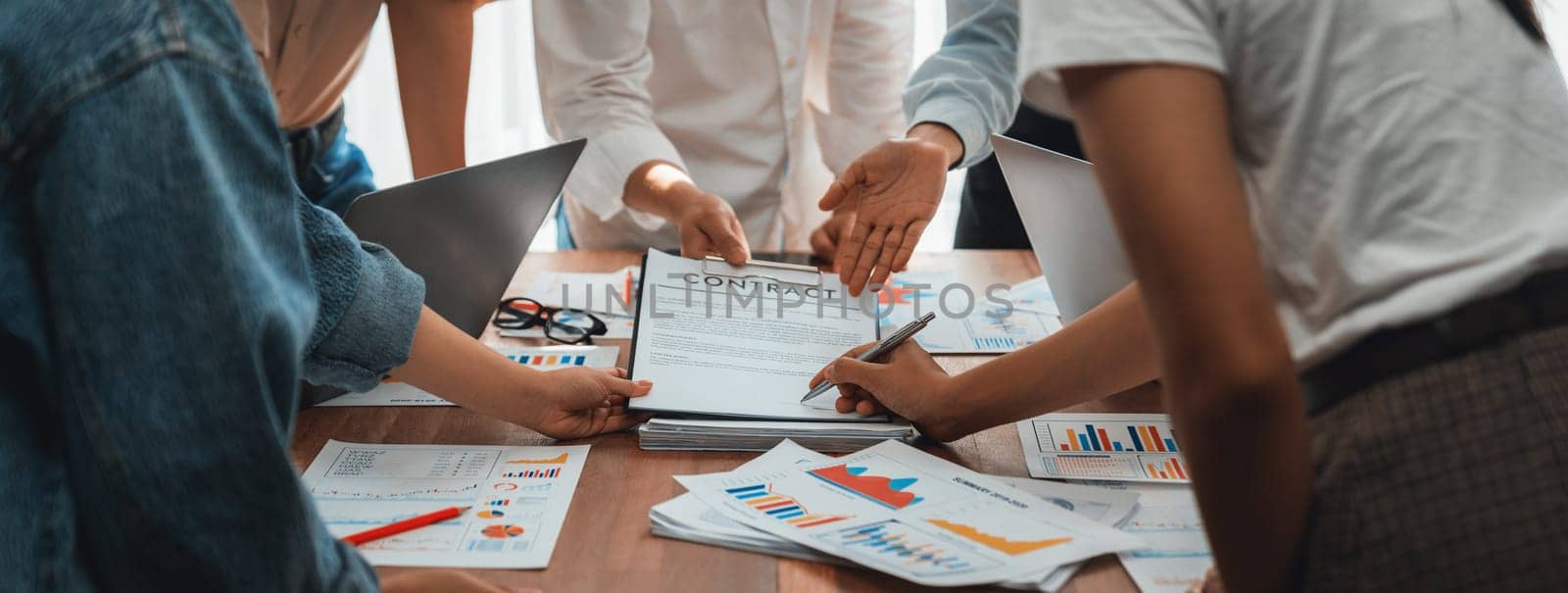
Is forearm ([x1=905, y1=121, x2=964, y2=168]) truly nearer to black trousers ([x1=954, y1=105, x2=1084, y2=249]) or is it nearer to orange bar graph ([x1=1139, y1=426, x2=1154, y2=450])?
black trousers ([x1=954, y1=105, x2=1084, y2=249])

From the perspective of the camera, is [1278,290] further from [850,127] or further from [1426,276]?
[850,127]

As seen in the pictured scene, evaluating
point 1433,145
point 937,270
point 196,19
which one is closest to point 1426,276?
point 1433,145

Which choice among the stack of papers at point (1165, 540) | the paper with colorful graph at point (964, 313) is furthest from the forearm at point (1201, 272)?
the paper with colorful graph at point (964, 313)

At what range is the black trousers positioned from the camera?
1.95 meters

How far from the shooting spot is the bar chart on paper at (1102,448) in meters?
0.95

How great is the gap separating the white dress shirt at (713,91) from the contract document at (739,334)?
1.26 feet

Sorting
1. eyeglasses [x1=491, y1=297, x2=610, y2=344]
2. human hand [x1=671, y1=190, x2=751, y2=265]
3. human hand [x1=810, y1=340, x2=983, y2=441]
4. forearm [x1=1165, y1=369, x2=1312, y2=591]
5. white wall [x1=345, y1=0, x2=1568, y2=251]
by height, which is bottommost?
white wall [x1=345, y1=0, x2=1568, y2=251]

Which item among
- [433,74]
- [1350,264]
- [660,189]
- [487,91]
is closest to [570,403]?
[660,189]

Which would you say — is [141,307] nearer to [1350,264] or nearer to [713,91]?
[1350,264]

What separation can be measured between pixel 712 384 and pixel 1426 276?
66cm

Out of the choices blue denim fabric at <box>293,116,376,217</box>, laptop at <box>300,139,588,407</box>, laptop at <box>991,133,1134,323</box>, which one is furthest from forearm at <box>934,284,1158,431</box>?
blue denim fabric at <box>293,116,376,217</box>

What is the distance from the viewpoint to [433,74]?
176cm

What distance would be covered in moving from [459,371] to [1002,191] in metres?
1.28

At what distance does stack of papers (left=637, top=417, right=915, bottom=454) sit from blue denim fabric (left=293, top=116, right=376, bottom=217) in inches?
29.8
